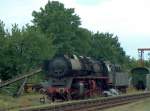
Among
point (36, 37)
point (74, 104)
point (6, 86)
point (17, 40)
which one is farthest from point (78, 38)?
point (74, 104)

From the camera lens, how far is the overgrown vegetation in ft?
146

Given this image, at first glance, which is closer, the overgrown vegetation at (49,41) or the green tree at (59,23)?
the overgrown vegetation at (49,41)

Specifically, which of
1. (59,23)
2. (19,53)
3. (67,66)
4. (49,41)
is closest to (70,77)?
(67,66)

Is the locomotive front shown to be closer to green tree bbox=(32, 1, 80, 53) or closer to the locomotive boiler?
the locomotive boiler

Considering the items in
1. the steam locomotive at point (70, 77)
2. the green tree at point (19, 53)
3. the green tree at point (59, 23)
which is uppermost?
the green tree at point (59, 23)

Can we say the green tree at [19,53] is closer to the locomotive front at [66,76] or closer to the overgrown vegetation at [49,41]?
the overgrown vegetation at [49,41]

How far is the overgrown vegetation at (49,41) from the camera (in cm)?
4447

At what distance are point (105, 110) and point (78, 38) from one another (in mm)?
55413

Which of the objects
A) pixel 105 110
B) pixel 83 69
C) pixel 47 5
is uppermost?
pixel 47 5

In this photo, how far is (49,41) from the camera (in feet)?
195

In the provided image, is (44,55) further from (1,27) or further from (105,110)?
(105,110)

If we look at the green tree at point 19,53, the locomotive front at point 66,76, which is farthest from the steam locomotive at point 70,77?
the green tree at point 19,53

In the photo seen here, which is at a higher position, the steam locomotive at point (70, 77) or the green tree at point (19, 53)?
the green tree at point (19, 53)

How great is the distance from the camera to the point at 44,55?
5031 centimetres
